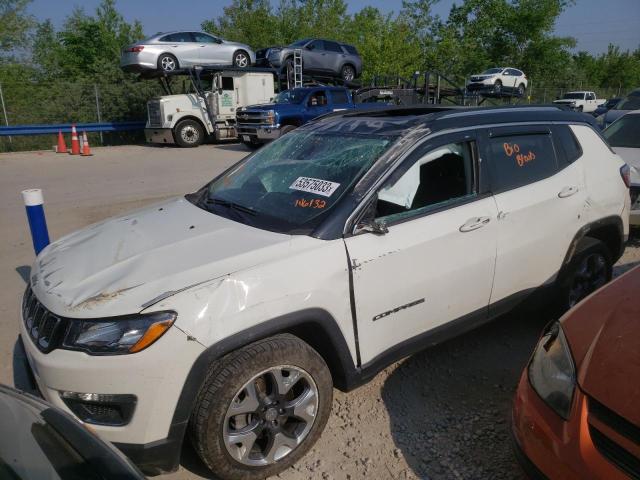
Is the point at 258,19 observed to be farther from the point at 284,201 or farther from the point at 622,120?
the point at 284,201

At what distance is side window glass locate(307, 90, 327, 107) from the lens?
15.3 meters

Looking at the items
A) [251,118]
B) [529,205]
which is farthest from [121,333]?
[251,118]

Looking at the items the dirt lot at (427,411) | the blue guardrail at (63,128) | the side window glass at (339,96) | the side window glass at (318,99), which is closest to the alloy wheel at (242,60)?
the side window glass at (318,99)

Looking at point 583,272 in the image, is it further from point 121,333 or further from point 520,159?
point 121,333

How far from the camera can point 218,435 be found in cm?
212

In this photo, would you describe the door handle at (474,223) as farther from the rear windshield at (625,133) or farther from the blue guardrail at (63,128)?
the blue guardrail at (63,128)

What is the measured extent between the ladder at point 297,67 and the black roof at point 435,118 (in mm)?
15560

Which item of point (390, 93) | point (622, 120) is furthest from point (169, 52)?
point (622, 120)

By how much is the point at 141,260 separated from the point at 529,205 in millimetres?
2360

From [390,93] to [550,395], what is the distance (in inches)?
628

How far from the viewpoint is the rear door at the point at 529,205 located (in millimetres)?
3020

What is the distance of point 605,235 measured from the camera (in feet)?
12.5

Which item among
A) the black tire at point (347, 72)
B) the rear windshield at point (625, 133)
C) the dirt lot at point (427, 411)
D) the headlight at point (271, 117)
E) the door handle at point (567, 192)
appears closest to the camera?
the dirt lot at point (427, 411)

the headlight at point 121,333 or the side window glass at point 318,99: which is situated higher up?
the side window glass at point 318,99
